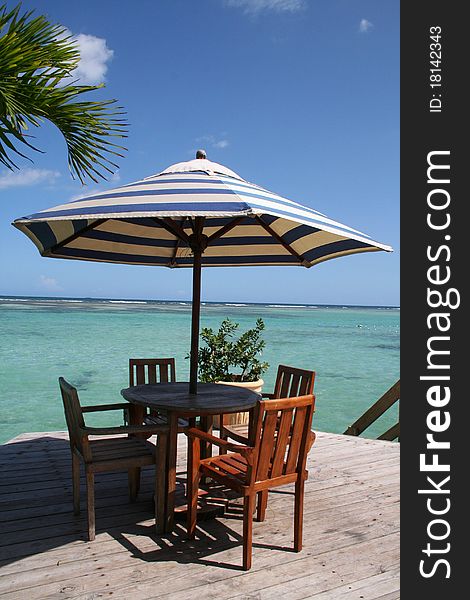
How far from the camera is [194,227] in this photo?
3.38 meters

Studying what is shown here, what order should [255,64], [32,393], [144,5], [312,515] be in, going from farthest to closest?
[32,393] < [255,64] < [144,5] < [312,515]

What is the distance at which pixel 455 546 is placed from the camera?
233 centimetres

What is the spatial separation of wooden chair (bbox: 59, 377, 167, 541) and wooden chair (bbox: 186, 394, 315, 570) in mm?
187

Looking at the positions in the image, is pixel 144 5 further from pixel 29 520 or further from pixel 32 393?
pixel 32 393

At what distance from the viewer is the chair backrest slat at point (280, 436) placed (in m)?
2.49

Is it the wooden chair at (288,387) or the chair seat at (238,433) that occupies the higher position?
the wooden chair at (288,387)

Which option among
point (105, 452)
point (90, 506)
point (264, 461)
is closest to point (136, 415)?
point (105, 452)

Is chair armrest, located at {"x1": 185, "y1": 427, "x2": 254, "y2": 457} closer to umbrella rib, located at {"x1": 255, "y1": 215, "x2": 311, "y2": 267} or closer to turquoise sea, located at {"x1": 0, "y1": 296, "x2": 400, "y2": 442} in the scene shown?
umbrella rib, located at {"x1": 255, "y1": 215, "x2": 311, "y2": 267}

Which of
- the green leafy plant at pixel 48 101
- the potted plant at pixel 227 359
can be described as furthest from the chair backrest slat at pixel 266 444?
the potted plant at pixel 227 359

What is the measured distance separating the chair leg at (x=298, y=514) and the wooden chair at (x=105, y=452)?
778 mm

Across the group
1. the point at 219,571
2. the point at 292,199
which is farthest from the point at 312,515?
the point at 292,199

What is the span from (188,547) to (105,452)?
0.71 meters

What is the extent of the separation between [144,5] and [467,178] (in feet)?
17.2

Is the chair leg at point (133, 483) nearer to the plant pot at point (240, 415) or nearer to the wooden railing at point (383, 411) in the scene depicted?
the plant pot at point (240, 415)
